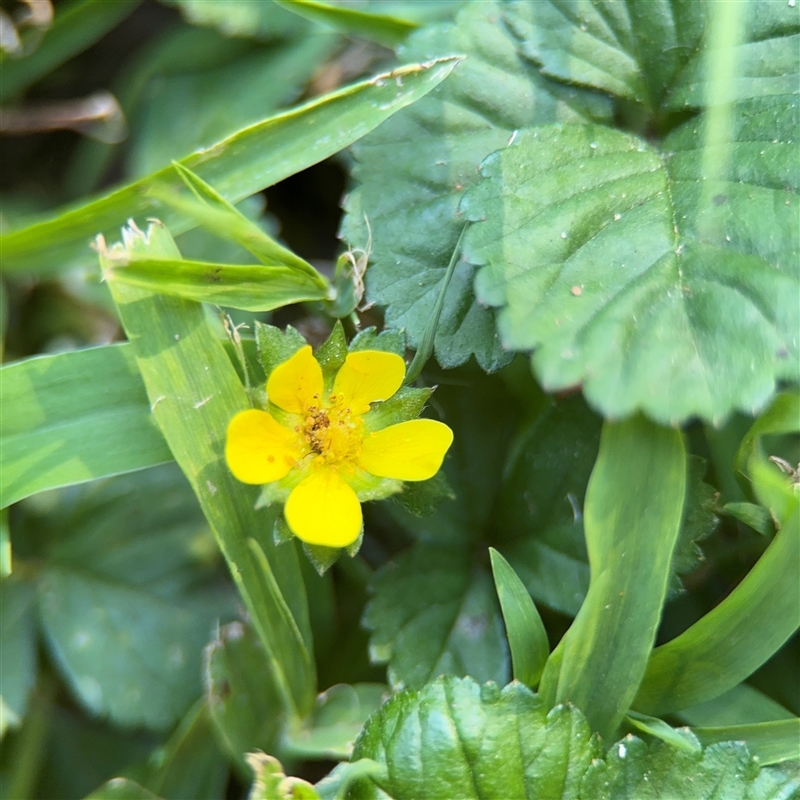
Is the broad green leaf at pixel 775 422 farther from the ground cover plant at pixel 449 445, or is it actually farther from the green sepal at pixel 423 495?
the green sepal at pixel 423 495

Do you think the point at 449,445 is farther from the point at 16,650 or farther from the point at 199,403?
the point at 16,650

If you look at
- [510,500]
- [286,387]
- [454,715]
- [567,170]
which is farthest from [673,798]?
[567,170]

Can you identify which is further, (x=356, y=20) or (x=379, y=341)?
(x=356, y=20)

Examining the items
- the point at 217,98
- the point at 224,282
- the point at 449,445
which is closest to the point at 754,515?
the point at 449,445

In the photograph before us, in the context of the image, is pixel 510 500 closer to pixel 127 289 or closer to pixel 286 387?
pixel 286 387

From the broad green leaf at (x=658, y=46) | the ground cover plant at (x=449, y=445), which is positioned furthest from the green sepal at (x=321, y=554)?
the broad green leaf at (x=658, y=46)
